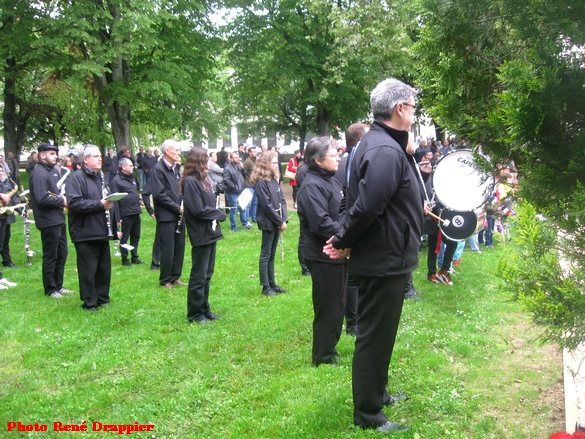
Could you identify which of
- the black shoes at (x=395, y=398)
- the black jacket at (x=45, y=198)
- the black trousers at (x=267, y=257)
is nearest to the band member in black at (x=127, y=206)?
the black jacket at (x=45, y=198)

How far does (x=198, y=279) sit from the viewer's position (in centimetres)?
654

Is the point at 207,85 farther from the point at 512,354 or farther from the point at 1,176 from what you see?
the point at 512,354

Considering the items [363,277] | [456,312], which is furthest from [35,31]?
[363,277]

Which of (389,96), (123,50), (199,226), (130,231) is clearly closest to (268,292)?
(199,226)

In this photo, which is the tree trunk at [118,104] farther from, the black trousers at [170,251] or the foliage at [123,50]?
the black trousers at [170,251]

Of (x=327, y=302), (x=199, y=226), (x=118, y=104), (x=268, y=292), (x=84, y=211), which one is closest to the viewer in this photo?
(x=327, y=302)

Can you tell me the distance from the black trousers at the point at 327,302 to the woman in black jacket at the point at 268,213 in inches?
114

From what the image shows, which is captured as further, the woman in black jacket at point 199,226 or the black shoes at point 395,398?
the woman in black jacket at point 199,226

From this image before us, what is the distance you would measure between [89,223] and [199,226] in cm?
163

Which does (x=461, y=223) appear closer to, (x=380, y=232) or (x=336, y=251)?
(x=336, y=251)

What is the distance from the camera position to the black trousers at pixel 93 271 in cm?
723

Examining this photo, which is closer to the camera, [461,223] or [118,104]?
[461,223]

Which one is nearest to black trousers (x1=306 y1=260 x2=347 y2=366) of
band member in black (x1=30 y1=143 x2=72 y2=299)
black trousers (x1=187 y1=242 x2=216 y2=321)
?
black trousers (x1=187 y1=242 x2=216 y2=321)

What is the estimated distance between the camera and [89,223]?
718cm
